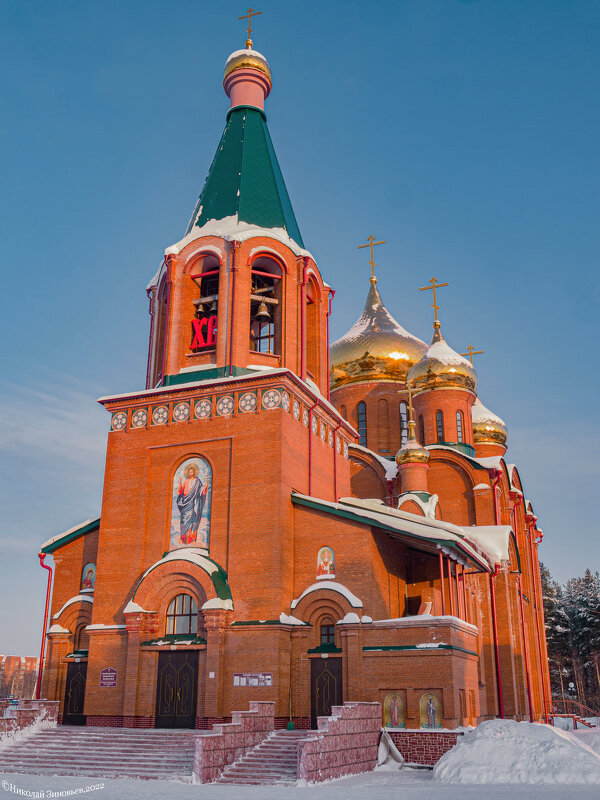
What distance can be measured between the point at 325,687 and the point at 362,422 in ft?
48.6

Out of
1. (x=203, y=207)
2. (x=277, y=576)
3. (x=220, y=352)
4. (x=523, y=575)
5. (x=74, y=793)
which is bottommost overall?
(x=74, y=793)

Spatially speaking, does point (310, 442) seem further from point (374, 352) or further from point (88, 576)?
point (374, 352)

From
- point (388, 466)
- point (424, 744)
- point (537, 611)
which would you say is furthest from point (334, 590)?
point (537, 611)

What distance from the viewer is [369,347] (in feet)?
95.8

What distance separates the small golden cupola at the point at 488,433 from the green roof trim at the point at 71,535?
1469 centimetres

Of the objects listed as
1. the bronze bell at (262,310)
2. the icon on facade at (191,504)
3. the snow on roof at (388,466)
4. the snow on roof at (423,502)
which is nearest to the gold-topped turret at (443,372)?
the snow on roof at (388,466)

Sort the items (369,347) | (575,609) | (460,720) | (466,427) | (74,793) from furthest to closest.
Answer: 1. (575,609)
2. (369,347)
3. (466,427)
4. (460,720)
5. (74,793)

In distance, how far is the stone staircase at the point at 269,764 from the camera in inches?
437

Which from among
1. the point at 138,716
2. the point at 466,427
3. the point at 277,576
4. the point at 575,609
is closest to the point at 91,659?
the point at 138,716

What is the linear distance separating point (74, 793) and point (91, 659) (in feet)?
19.7

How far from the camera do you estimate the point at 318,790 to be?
32.8ft

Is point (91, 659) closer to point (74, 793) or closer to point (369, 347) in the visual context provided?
point (74, 793)

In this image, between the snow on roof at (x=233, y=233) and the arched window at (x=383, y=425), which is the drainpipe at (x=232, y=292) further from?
the arched window at (x=383, y=425)

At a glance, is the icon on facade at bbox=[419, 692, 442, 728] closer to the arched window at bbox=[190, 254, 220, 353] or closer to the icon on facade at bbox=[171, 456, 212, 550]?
the icon on facade at bbox=[171, 456, 212, 550]
